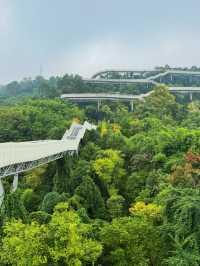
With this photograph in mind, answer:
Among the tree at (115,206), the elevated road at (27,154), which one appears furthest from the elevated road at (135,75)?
the tree at (115,206)

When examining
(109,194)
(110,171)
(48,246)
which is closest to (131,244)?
(48,246)

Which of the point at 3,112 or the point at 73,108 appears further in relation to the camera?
the point at 73,108

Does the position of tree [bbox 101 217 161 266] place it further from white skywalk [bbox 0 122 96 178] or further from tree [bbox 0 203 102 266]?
white skywalk [bbox 0 122 96 178]

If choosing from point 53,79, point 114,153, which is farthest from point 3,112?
point 53,79

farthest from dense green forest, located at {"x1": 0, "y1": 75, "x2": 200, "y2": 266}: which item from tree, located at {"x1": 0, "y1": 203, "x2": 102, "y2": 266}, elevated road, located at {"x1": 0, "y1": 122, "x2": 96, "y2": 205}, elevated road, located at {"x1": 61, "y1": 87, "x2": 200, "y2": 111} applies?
elevated road, located at {"x1": 61, "y1": 87, "x2": 200, "y2": 111}

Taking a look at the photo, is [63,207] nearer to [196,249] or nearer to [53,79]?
[196,249]
